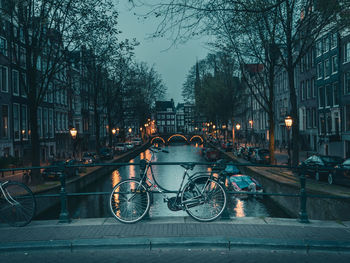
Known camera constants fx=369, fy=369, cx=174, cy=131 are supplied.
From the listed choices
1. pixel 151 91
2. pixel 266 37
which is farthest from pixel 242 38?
pixel 151 91

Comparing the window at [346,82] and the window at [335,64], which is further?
the window at [335,64]

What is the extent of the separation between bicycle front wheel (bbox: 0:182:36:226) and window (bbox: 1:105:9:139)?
91.3 feet

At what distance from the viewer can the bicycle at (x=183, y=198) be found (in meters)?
7.11

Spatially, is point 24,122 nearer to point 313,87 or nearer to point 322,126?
point 322,126

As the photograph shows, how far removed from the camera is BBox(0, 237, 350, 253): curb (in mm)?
5770

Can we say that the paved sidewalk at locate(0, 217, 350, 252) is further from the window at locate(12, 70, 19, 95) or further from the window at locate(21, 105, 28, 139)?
the window at locate(21, 105, 28, 139)

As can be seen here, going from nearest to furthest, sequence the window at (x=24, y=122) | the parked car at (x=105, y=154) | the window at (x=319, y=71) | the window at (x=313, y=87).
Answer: the window at (x=24, y=122) → the window at (x=319, y=71) → the parked car at (x=105, y=154) → the window at (x=313, y=87)

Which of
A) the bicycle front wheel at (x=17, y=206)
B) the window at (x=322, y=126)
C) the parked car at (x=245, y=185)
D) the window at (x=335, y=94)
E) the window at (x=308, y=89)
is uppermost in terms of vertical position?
the window at (x=308, y=89)

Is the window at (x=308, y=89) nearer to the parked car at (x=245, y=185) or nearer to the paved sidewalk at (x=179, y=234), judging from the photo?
the parked car at (x=245, y=185)

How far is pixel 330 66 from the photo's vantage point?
36.1 metres

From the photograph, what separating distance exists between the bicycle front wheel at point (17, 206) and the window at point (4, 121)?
91.3 feet

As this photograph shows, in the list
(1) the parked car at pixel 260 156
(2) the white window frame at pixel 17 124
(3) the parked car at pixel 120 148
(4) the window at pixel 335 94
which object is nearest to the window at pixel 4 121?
(2) the white window frame at pixel 17 124

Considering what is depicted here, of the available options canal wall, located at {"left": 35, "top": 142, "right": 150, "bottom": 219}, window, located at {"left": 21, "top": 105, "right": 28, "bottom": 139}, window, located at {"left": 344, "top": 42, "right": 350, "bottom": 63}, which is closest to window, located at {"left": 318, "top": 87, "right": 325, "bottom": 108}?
window, located at {"left": 344, "top": 42, "right": 350, "bottom": 63}

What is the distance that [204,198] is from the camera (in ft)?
23.7
